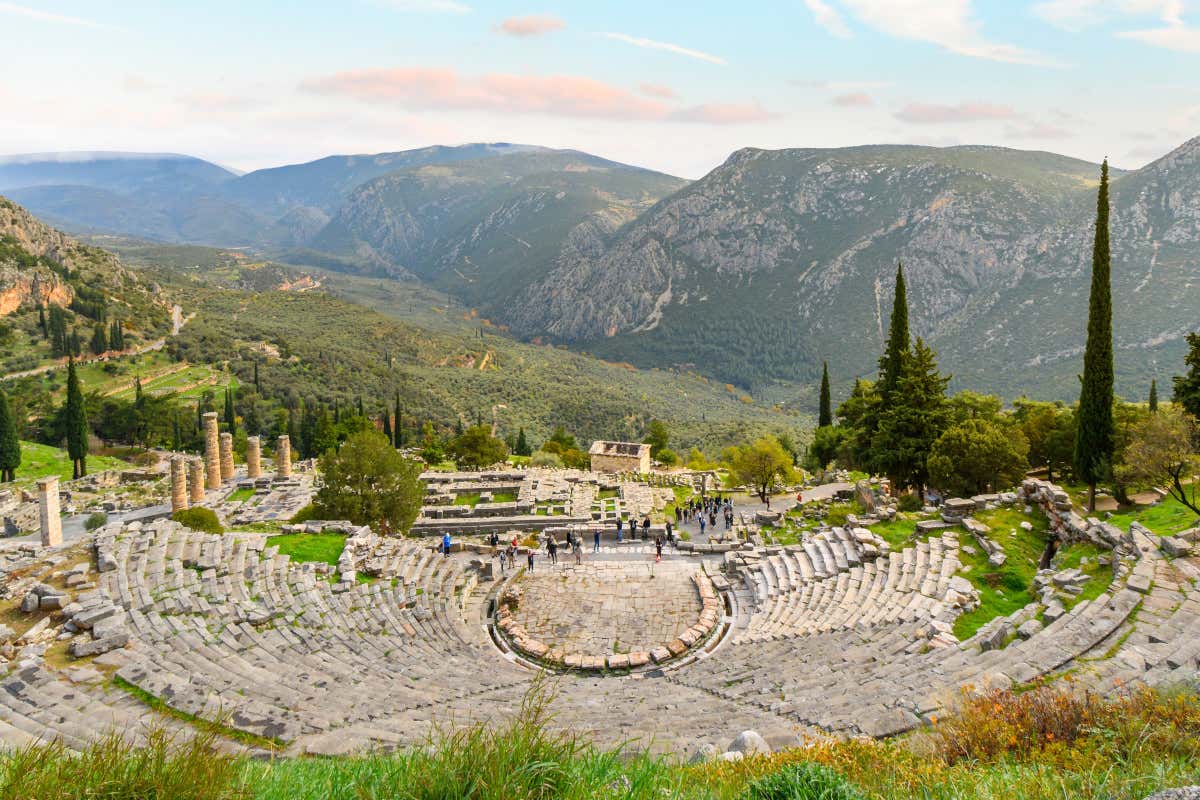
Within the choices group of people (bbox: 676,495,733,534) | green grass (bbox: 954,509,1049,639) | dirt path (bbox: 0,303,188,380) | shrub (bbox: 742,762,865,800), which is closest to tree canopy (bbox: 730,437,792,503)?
group of people (bbox: 676,495,733,534)

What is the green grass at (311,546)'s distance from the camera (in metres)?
21.2

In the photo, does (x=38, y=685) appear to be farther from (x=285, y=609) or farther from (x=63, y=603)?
(x=285, y=609)

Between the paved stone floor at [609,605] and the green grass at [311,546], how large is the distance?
6.21 m

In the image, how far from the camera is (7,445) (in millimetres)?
44406

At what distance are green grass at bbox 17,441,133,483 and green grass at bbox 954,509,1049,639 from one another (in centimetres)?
5347

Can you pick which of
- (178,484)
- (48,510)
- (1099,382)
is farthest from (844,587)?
(178,484)

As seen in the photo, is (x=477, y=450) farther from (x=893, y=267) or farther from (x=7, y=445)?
(x=893, y=267)

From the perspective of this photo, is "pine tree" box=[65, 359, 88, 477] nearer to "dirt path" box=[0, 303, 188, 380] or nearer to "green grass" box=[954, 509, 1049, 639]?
"dirt path" box=[0, 303, 188, 380]

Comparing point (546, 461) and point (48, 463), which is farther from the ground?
point (48, 463)

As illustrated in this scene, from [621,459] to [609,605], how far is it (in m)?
25.9

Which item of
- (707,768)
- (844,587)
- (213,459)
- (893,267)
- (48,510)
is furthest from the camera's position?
(893,267)

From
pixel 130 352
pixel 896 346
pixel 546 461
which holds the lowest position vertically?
pixel 546 461

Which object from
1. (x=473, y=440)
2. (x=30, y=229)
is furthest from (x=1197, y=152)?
(x=30, y=229)

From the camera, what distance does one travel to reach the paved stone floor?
20.0m
